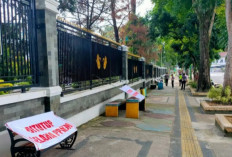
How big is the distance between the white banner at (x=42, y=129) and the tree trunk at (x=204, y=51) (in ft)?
42.1

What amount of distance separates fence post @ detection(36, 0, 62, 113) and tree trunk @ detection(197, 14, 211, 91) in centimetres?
1192

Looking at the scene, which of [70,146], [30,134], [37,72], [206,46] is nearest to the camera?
[30,134]

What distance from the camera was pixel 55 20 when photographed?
16.5 feet

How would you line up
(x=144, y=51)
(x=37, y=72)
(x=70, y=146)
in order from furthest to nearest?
(x=144, y=51) < (x=37, y=72) < (x=70, y=146)

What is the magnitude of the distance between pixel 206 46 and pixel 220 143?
10557 mm

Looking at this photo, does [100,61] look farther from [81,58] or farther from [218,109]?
[218,109]

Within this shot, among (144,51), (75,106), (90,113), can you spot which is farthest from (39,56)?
(144,51)

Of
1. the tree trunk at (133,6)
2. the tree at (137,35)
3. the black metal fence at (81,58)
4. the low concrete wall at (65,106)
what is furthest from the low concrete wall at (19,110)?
the tree trunk at (133,6)

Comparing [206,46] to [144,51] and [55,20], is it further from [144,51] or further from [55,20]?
[55,20]

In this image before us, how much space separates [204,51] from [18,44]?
13105 millimetres

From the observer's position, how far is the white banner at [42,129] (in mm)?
3006

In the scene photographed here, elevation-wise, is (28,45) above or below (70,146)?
above

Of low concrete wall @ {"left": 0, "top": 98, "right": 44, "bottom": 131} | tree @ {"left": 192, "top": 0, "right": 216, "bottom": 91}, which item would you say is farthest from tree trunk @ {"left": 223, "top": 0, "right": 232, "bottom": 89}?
low concrete wall @ {"left": 0, "top": 98, "right": 44, "bottom": 131}

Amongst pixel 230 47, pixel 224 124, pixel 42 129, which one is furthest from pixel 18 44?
pixel 230 47
